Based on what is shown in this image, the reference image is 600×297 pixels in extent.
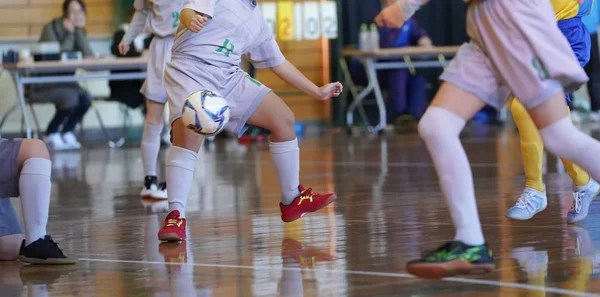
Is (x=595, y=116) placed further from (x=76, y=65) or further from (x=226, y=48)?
(x=226, y=48)

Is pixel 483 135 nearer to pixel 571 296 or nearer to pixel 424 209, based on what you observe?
pixel 424 209

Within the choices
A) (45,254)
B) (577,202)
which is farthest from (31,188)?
(577,202)

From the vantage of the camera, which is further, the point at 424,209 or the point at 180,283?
the point at 424,209

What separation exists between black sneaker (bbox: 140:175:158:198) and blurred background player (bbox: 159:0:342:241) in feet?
7.22

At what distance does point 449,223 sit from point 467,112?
1624mm

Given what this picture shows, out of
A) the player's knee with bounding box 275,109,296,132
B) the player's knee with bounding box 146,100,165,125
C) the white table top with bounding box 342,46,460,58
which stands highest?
the white table top with bounding box 342,46,460,58

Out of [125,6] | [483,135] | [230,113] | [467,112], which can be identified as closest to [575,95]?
[483,135]

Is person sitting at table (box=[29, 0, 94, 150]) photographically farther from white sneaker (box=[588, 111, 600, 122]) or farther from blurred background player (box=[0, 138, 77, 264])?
blurred background player (box=[0, 138, 77, 264])

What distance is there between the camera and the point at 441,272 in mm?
3729

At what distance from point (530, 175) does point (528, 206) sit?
160 mm

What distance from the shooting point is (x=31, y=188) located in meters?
4.65

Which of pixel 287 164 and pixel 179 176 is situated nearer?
pixel 179 176

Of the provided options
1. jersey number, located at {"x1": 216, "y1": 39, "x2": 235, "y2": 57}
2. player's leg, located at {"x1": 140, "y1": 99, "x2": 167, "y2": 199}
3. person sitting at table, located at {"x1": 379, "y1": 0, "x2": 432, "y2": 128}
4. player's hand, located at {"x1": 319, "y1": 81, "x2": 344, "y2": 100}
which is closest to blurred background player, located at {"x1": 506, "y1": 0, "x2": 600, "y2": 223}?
player's hand, located at {"x1": 319, "y1": 81, "x2": 344, "y2": 100}

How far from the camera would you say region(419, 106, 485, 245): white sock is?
3.86 metres
